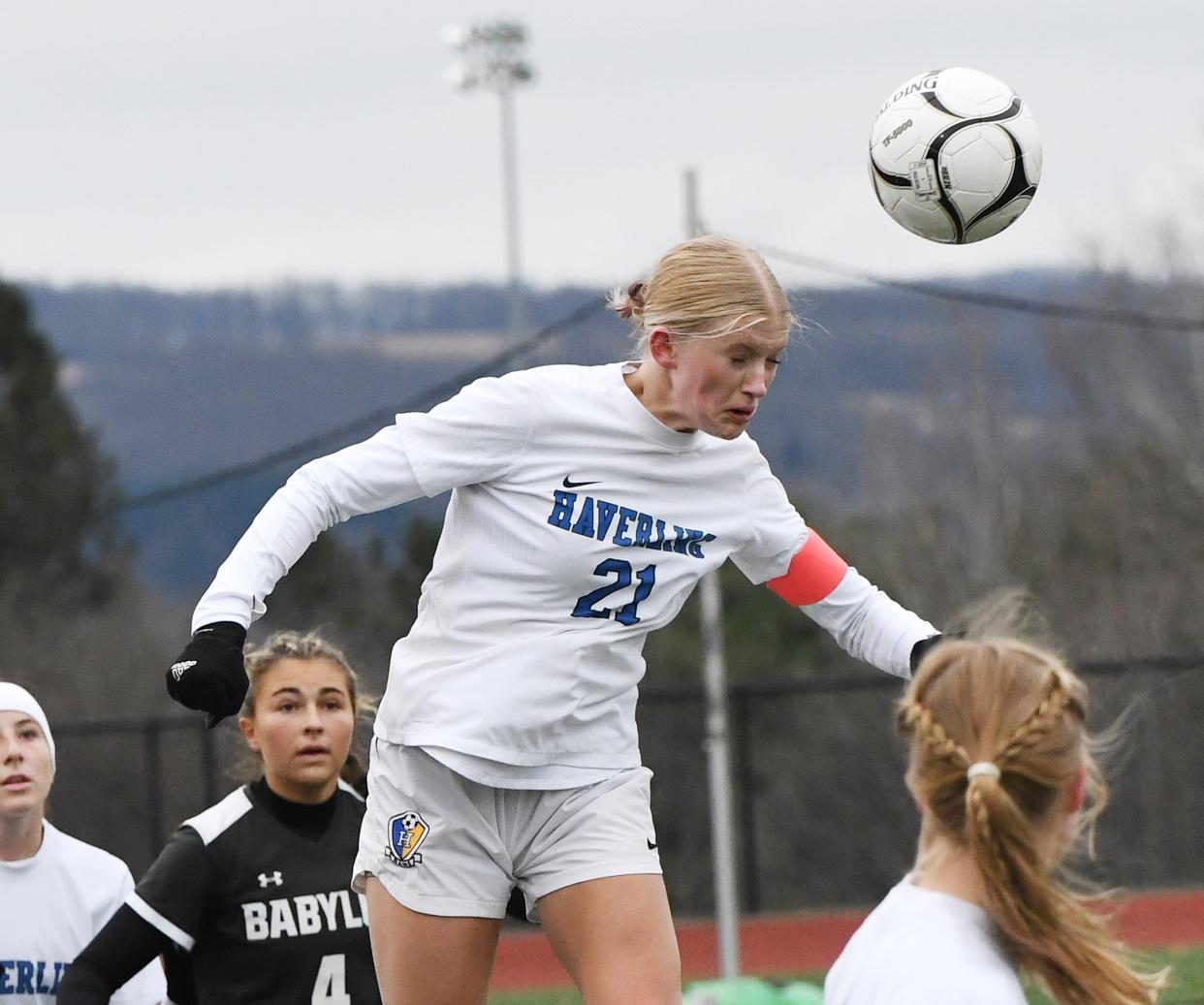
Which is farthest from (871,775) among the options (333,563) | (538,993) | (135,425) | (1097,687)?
(135,425)

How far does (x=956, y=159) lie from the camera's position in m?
4.57

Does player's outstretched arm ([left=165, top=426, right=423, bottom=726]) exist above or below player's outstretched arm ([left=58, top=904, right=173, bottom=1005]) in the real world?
above

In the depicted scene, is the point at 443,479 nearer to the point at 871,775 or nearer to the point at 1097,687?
the point at 1097,687

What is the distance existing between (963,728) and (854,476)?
122 ft

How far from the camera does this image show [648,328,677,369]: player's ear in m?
3.60

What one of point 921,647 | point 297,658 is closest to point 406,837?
point 297,658

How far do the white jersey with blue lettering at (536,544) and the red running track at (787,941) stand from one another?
8882mm

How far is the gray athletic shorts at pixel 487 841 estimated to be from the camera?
356 cm

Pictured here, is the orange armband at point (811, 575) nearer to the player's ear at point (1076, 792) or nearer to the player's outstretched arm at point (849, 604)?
the player's outstretched arm at point (849, 604)

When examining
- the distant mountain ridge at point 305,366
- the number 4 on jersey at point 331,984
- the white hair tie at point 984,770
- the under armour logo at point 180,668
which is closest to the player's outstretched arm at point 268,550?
the under armour logo at point 180,668

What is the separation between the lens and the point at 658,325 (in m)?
3.60

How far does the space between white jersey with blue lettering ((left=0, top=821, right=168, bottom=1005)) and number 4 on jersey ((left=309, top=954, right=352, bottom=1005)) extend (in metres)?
0.43

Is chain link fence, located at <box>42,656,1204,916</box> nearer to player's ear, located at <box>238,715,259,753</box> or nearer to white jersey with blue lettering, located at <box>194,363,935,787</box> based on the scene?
player's ear, located at <box>238,715,259,753</box>

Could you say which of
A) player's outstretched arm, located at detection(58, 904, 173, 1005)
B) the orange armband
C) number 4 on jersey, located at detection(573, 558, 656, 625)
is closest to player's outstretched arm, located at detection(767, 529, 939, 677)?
the orange armband
